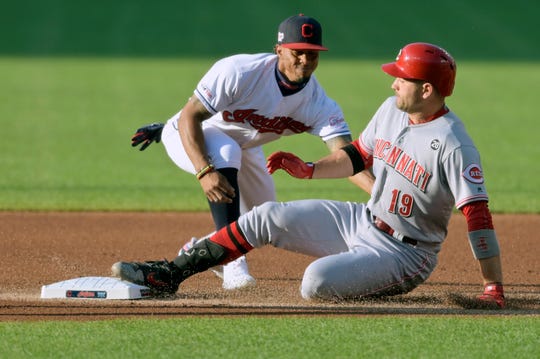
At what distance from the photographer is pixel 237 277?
22.6ft

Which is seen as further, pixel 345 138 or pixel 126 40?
pixel 126 40

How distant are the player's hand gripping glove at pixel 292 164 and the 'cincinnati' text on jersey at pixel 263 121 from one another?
0.56 m

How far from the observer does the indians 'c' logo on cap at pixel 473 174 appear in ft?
19.0

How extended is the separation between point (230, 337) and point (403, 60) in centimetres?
194

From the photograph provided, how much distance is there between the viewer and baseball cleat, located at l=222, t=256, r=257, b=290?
22.5 ft

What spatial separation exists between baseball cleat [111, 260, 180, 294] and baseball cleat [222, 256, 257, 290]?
Result: 0.61m

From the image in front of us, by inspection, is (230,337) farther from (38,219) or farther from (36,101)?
(36,101)

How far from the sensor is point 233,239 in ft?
20.1

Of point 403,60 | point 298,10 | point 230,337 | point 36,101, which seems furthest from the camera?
point 298,10

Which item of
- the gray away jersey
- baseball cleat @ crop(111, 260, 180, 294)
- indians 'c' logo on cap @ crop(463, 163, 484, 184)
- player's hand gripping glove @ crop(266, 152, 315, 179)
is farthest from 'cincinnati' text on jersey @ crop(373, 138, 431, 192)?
baseball cleat @ crop(111, 260, 180, 294)

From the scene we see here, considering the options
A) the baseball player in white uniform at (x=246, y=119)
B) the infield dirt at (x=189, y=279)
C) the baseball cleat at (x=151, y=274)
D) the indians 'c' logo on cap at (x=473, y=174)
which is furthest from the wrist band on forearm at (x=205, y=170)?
the indians 'c' logo on cap at (x=473, y=174)

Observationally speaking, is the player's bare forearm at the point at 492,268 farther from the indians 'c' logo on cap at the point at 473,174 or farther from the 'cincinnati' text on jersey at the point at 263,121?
the 'cincinnati' text on jersey at the point at 263,121

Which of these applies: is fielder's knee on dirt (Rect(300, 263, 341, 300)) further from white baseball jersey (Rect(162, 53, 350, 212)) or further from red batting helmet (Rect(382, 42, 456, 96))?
red batting helmet (Rect(382, 42, 456, 96))

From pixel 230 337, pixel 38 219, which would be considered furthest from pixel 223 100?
pixel 38 219
